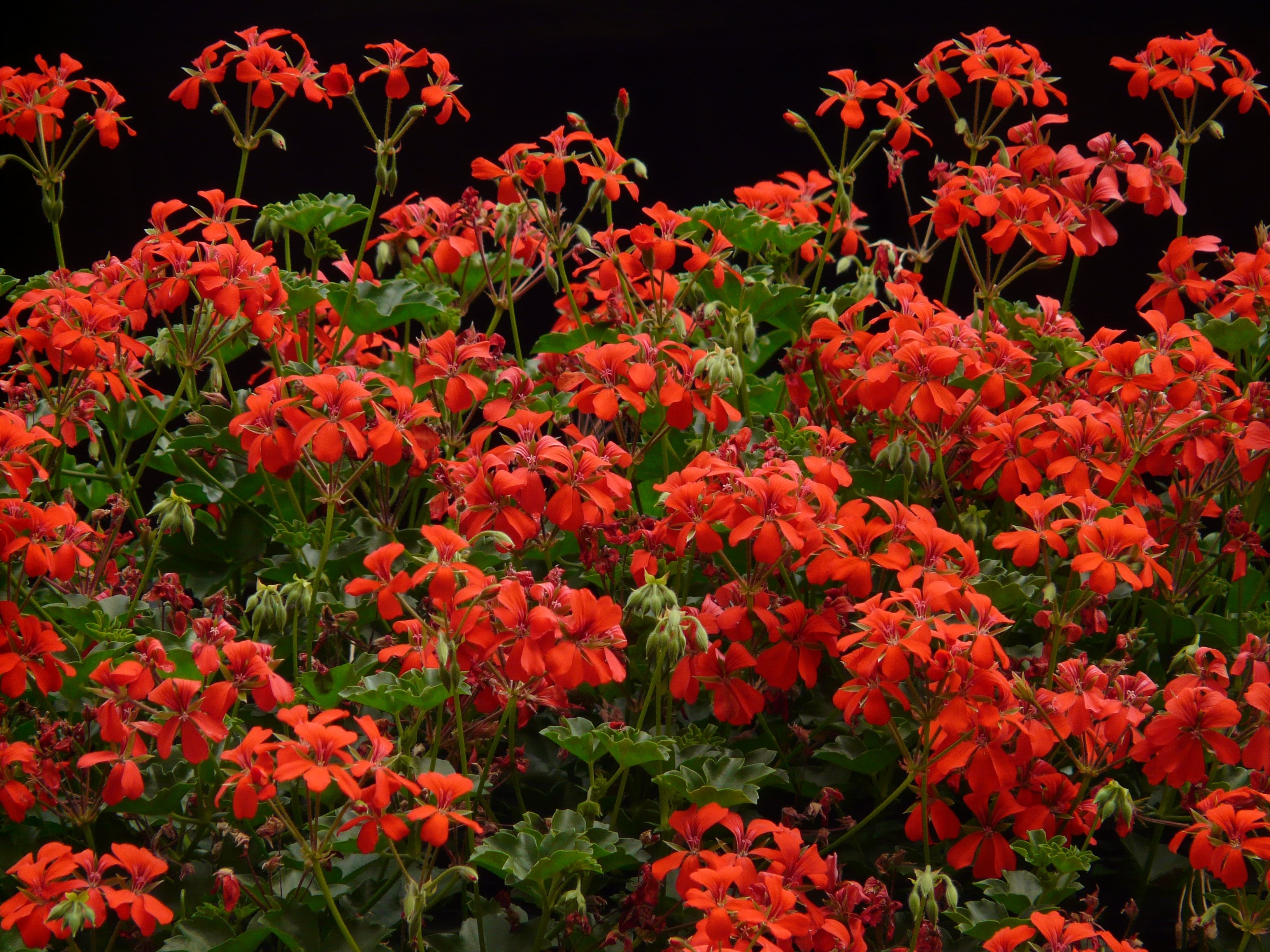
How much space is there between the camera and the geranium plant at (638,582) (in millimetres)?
1348

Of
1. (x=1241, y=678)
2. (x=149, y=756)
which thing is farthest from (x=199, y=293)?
(x=1241, y=678)

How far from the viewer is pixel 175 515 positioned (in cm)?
162

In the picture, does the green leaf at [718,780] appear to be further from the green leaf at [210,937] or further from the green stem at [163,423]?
the green stem at [163,423]

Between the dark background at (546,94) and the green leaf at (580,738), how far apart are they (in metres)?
2.39

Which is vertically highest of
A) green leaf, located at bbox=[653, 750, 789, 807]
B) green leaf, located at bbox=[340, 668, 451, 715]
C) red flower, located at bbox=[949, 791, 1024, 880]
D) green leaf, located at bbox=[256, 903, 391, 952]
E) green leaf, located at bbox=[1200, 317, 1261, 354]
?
green leaf, located at bbox=[1200, 317, 1261, 354]

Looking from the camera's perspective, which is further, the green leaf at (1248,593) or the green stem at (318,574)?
the green leaf at (1248,593)

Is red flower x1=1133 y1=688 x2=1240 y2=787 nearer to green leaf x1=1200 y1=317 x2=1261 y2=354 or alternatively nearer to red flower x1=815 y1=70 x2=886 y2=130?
green leaf x1=1200 y1=317 x2=1261 y2=354

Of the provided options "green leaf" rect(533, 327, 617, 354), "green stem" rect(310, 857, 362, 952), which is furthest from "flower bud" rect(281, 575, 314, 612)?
"green leaf" rect(533, 327, 617, 354)

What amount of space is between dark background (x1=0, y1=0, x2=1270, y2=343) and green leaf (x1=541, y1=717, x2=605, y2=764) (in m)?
2.39

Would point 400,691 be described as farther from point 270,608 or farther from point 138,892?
point 138,892

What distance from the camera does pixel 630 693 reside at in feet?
5.46

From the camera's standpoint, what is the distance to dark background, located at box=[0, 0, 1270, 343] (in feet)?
11.9

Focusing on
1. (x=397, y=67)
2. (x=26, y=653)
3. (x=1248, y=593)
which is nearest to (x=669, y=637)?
(x=26, y=653)

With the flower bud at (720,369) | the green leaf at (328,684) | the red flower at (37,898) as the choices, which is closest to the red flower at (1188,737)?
the flower bud at (720,369)
